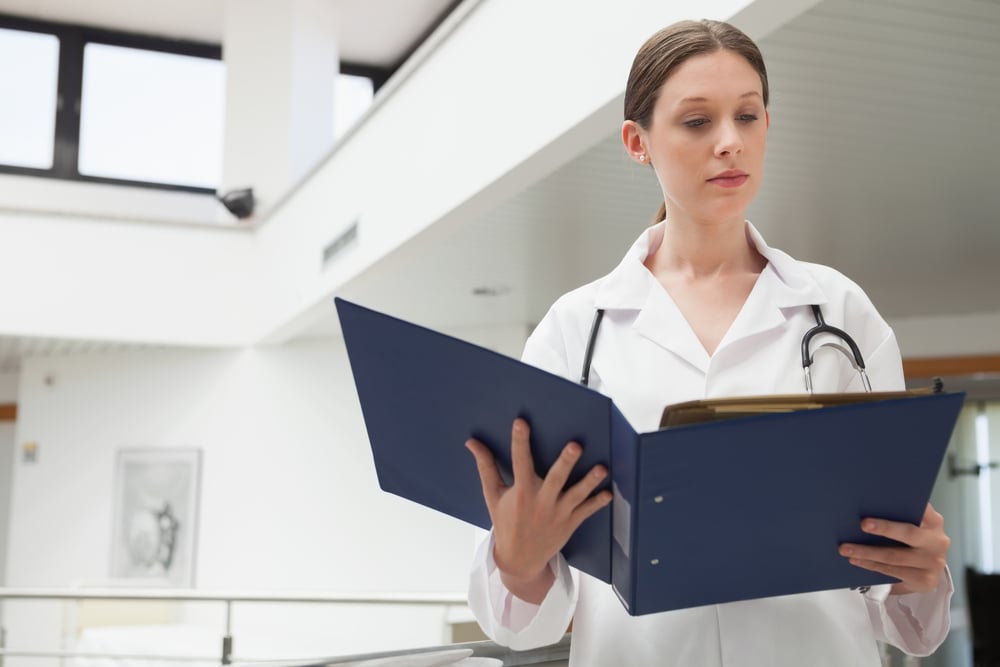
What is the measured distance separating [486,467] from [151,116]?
1131 cm

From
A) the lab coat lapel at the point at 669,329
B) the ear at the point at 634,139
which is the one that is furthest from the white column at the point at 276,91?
the lab coat lapel at the point at 669,329

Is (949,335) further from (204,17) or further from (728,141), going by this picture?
(204,17)

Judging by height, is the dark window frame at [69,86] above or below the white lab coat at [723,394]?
above

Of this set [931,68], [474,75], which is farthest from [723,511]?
[474,75]

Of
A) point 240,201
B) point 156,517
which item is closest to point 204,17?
point 240,201

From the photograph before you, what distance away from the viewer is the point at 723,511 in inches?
41.9

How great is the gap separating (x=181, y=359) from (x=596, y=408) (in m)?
8.98

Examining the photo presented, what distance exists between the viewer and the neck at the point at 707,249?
1362 mm

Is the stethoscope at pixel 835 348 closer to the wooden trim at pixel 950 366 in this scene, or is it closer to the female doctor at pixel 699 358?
the female doctor at pixel 699 358

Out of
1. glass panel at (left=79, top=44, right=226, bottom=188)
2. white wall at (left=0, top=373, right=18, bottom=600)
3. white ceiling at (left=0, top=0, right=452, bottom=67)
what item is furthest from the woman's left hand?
white wall at (left=0, top=373, right=18, bottom=600)

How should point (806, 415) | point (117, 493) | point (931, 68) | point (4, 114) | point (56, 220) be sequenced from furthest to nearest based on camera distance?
point (4, 114)
point (117, 493)
point (56, 220)
point (931, 68)
point (806, 415)

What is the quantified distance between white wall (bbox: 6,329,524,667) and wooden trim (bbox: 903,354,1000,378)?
306 centimetres

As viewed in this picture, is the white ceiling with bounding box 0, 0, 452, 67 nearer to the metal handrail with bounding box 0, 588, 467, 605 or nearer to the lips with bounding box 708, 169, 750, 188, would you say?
the metal handrail with bounding box 0, 588, 467, 605

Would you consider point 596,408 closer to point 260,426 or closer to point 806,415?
point 806,415
